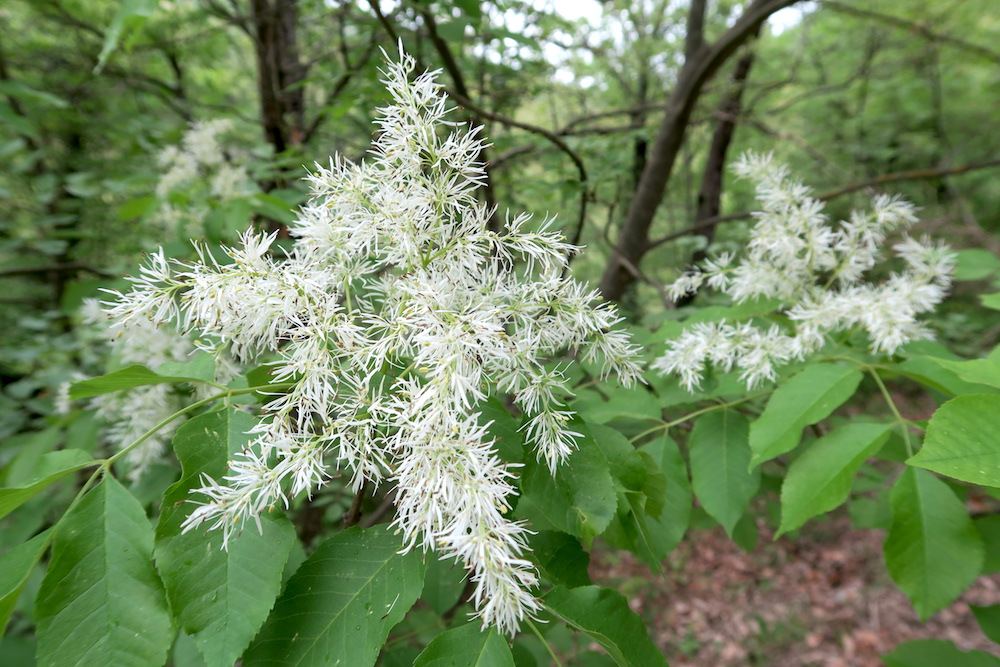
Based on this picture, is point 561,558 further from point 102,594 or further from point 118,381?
point 118,381

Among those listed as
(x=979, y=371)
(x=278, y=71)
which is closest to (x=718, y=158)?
(x=278, y=71)

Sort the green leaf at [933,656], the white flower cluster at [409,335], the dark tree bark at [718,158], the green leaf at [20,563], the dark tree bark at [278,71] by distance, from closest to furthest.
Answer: the white flower cluster at [409,335] < the green leaf at [20,563] < the green leaf at [933,656] < the dark tree bark at [278,71] < the dark tree bark at [718,158]

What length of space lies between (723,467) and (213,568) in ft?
4.46

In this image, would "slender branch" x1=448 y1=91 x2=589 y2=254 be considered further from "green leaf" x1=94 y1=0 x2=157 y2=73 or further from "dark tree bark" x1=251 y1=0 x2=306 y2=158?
"dark tree bark" x1=251 y1=0 x2=306 y2=158

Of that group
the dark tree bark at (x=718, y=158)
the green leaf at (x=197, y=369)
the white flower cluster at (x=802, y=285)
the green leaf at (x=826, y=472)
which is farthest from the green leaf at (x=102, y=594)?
the dark tree bark at (x=718, y=158)

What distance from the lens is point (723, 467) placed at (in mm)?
1533

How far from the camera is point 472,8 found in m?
1.82

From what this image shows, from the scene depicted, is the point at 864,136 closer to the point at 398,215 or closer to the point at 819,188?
the point at 819,188

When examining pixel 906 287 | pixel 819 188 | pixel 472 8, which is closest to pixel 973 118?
pixel 819 188

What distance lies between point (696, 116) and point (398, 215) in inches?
262

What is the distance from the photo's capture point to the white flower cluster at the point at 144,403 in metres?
1.94

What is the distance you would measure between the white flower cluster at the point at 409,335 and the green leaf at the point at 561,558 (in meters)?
0.12

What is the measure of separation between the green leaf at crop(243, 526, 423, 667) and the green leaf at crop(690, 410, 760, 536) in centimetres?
96

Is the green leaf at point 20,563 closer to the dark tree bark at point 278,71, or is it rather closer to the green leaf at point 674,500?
the green leaf at point 674,500
